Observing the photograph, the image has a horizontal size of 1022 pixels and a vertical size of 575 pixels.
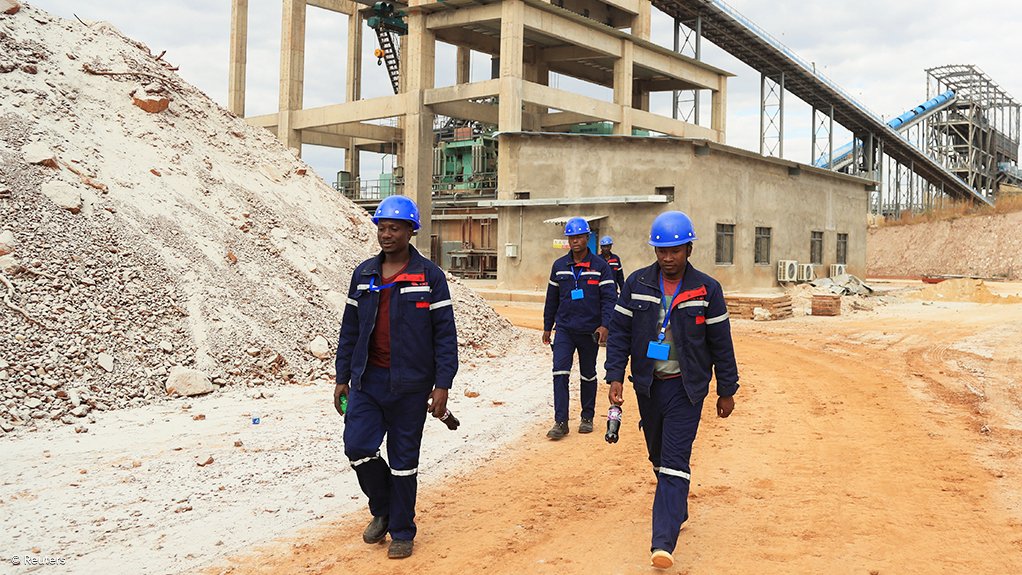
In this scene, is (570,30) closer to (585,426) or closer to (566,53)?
(566,53)

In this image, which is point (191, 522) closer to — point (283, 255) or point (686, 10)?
point (283, 255)

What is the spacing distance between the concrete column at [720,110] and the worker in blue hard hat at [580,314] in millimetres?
38455

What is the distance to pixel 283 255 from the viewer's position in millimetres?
11719

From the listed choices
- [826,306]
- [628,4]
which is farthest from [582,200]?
[628,4]

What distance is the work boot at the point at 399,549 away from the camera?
4.45 m

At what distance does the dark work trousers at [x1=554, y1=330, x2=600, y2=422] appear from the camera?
770cm

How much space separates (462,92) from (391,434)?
28809 millimetres

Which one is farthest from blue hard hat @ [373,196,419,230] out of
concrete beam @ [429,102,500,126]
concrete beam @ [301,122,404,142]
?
concrete beam @ [301,122,404,142]

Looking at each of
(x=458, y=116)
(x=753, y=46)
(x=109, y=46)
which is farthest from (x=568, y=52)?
(x=109, y=46)

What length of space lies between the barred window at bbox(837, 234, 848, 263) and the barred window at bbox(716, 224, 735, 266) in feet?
32.9

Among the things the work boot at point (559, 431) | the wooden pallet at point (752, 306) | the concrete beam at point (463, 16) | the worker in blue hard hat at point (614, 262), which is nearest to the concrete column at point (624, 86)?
the concrete beam at point (463, 16)

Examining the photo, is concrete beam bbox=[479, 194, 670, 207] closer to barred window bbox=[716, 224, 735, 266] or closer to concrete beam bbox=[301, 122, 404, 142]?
barred window bbox=[716, 224, 735, 266]

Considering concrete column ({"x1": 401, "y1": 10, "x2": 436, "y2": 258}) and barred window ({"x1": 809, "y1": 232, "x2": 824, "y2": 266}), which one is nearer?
barred window ({"x1": 809, "y1": 232, "x2": 824, "y2": 266})

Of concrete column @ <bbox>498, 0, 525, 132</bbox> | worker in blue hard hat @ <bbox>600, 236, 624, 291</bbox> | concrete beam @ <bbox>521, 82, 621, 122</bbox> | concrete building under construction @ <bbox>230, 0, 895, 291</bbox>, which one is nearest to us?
worker in blue hard hat @ <bbox>600, 236, 624, 291</bbox>
